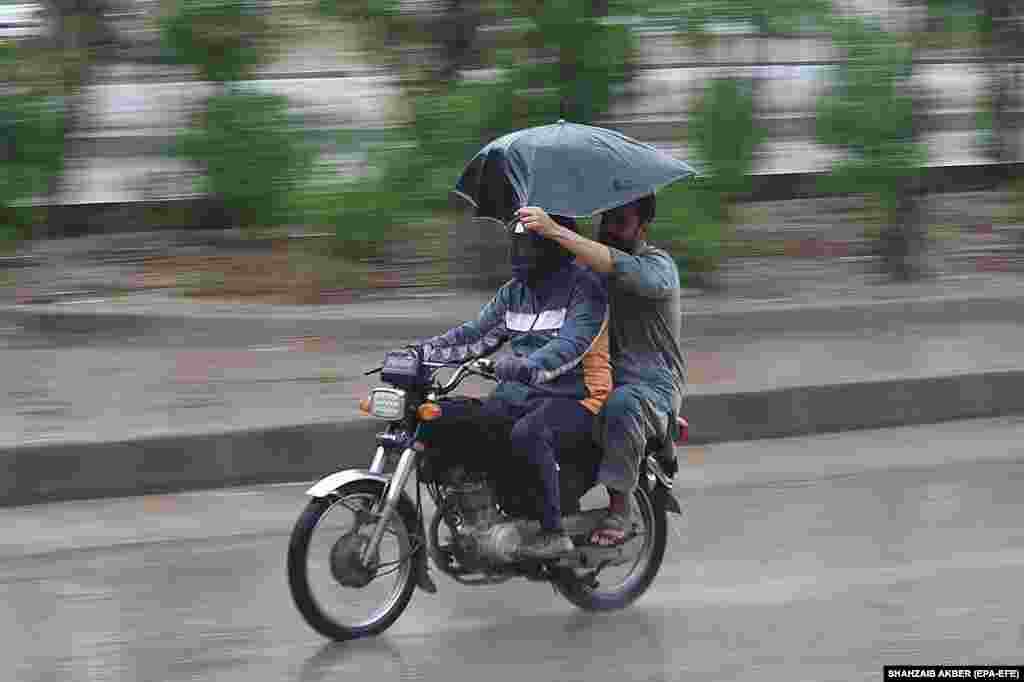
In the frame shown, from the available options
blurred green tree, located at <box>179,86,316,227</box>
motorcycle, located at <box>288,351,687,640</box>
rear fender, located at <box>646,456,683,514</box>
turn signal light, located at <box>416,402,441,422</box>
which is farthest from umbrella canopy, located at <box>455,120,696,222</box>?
blurred green tree, located at <box>179,86,316,227</box>

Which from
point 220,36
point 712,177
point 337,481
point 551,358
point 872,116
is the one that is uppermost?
point 220,36

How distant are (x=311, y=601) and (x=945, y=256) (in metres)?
7.58

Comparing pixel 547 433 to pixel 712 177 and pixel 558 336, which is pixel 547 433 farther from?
pixel 712 177

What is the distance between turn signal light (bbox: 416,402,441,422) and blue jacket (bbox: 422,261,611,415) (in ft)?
0.86

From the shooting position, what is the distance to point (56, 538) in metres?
6.88

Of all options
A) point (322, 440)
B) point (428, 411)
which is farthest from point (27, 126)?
point (428, 411)

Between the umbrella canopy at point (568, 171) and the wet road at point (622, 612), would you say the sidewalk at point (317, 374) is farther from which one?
the umbrella canopy at point (568, 171)

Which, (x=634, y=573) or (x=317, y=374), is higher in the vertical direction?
(x=634, y=573)

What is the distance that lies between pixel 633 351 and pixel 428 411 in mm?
787

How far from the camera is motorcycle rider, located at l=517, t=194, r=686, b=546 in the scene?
5672mm

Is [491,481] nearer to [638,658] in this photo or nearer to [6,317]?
[638,658]

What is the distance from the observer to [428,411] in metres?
5.49

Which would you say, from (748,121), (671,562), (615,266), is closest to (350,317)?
(748,121)

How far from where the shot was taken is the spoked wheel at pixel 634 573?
6.00 metres
